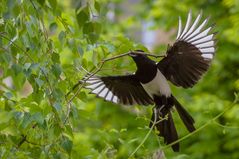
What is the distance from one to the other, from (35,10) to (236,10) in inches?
100

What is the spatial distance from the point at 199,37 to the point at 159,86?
0.25m

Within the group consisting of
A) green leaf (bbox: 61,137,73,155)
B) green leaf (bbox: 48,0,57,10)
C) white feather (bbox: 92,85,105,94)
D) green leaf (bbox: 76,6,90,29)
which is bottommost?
green leaf (bbox: 61,137,73,155)

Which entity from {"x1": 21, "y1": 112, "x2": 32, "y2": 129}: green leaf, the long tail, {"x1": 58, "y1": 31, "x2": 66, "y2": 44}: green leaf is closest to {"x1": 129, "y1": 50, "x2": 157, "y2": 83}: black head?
the long tail

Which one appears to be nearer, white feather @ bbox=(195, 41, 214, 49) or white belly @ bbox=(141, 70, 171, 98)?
white feather @ bbox=(195, 41, 214, 49)

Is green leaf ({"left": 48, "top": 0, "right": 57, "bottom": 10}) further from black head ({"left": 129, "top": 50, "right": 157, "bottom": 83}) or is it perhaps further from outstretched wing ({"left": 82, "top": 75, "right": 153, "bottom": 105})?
outstretched wing ({"left": 82, "top": 75, "right": 153, "bottom": 105})

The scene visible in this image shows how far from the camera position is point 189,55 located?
212 centimetres

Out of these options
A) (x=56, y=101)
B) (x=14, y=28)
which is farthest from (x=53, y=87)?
(x=14, y=28)

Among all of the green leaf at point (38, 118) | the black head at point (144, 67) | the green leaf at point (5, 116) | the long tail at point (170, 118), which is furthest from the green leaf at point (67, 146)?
the long tail at point (170, 118)

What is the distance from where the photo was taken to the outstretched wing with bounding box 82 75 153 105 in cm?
228

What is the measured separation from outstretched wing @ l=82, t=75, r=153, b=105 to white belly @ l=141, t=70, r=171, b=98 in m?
0.09

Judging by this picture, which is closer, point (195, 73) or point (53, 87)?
point (53, 87)

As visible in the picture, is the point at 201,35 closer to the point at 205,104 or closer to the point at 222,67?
the point at 205,104

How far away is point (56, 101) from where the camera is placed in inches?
62.4

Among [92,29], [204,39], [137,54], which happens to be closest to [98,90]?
[137,54]
